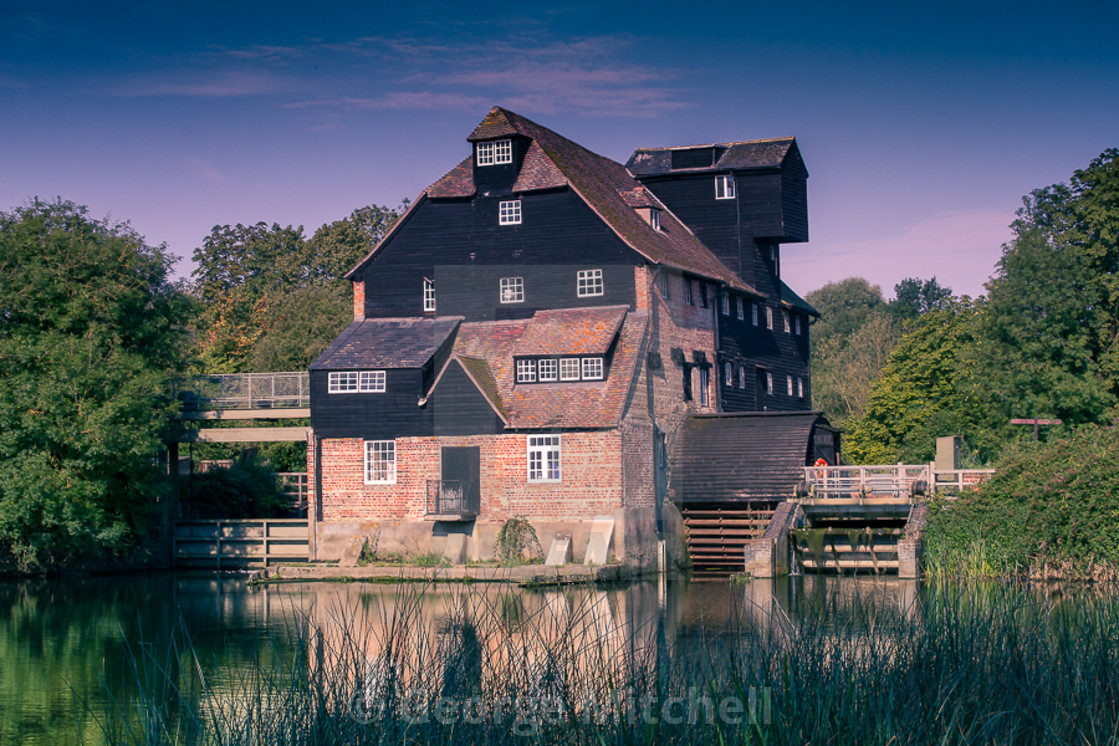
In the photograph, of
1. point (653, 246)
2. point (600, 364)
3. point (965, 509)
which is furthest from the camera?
point (653, 246)

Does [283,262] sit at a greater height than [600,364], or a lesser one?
greater

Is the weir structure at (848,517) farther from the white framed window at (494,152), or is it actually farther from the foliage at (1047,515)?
the white framed window at (494,152)

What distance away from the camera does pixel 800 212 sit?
45.8 m

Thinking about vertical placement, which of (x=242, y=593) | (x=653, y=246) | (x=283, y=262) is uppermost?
(x=283, y=262)

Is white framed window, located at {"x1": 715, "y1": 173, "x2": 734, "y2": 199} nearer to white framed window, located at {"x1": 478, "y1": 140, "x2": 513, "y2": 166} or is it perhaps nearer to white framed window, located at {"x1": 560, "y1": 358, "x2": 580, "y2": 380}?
white framed window, located at {"x1": 478, "y1": 140, "x2": 513, "y2": 166}

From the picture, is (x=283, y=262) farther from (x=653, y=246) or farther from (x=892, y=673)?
(x=892, y=673)

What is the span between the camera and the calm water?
1505 centimetres

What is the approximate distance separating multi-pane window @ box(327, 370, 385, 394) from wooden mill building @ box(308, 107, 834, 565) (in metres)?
0.05

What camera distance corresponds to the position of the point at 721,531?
3691 centimetres

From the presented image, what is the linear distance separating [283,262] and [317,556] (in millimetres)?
39820

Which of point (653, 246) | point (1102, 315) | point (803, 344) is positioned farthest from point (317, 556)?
point (1102, 315)

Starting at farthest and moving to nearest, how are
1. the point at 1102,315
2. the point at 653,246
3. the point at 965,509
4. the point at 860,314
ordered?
the point at 860,314 < the point at 1102,315 < the point at 653,246 < the point at 965,509

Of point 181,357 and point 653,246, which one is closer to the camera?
point 653,246

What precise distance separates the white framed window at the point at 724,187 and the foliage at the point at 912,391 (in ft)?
56.7
